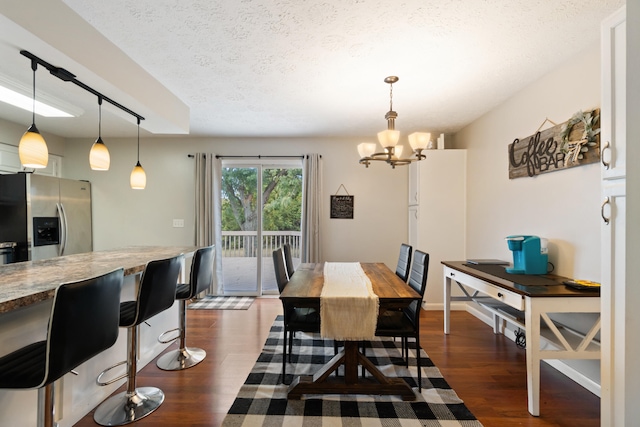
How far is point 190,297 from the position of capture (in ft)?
7.64

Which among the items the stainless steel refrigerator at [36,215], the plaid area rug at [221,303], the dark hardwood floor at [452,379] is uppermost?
the stainless steel refrigerator at [36,215]

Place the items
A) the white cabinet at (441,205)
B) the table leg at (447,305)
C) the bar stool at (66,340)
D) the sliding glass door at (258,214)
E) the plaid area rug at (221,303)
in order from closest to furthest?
the bar stool at (66,340), the table leg at (447,305), the white cabinet at (441,205), the plaid area rug at (221,303), the sliding glass door at (258,214)

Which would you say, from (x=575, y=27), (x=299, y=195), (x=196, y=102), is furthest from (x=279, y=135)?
(x=575, y=27)

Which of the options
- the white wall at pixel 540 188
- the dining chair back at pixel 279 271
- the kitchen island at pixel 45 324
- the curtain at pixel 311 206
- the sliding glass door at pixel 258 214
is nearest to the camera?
the kitchen island at pixel 45 324

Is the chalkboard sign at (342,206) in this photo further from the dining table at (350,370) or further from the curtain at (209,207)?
the dining table at (350,370)

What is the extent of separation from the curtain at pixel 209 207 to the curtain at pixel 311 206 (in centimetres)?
136

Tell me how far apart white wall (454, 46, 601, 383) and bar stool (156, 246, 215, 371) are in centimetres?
294

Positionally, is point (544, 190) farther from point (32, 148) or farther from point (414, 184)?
point (32, 148)

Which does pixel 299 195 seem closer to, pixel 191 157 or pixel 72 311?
pixel 191 157

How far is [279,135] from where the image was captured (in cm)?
435

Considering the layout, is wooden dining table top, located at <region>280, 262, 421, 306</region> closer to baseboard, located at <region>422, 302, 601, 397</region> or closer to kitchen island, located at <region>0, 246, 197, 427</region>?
kitchen island, located at <region>0, 246, 197, 427</region>

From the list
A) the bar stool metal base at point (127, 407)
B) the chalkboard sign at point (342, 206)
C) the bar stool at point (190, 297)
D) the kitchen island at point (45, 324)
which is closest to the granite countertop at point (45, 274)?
the kitchen island at point (45, 324)

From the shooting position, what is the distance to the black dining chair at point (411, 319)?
6.62 ft

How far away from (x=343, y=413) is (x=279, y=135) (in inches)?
144
